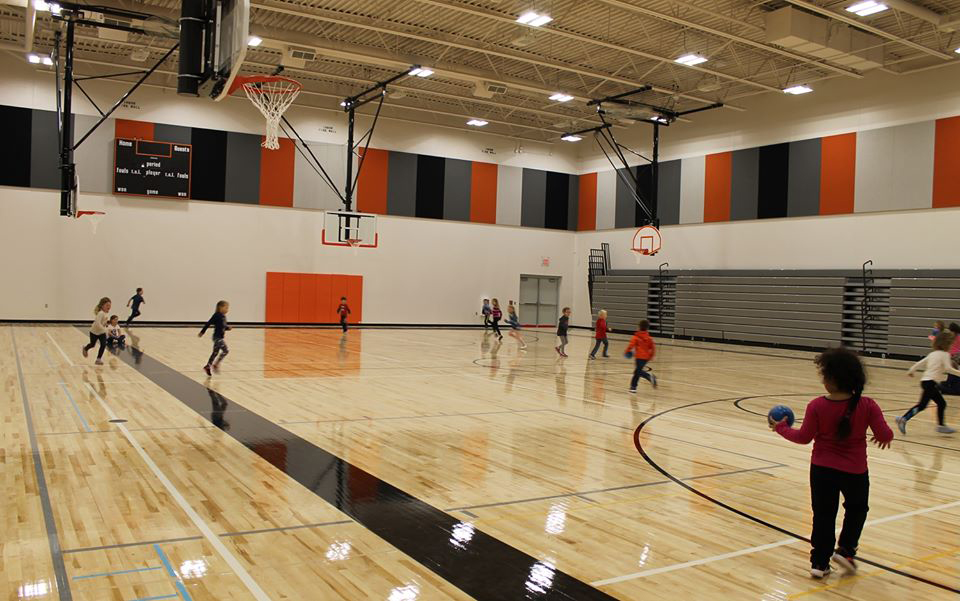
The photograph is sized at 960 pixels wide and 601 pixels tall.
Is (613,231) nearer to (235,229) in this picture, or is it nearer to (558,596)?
(235,229)

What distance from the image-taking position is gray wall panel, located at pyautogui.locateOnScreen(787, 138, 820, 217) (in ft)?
77.3

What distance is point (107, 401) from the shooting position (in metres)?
9.71

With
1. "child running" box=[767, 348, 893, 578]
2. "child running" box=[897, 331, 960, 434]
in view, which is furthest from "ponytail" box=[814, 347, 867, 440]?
"child running" box=[897, 331, 960, 434]

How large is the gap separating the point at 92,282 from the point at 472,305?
554 inches

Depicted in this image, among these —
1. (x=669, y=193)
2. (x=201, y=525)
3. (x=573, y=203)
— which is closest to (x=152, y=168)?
(x=573, y=203)

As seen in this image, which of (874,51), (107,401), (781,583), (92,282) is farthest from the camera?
(92,282)

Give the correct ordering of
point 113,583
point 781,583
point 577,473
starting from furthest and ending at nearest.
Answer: point 577,473, point 781,583, point 113,583

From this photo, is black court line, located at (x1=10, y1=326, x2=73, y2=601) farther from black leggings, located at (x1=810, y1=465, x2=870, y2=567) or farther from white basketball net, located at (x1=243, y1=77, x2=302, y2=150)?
Answer: white basketball net, located at (x1=243, y1=77, x2=302, y2=150)

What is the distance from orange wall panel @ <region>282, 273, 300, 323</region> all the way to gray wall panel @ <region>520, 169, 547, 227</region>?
1010 centimetres

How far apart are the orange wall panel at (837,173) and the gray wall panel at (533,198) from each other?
12.1 meters

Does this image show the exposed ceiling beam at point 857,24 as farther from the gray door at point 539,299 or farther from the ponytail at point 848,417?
the gray door at point 539,299

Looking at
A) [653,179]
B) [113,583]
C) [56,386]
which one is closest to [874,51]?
[653,179]

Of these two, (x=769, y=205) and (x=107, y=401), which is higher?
(x=769, y=205)

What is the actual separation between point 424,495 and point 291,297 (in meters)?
22.6
